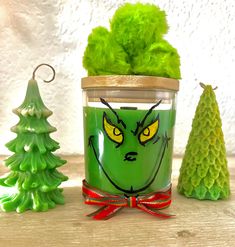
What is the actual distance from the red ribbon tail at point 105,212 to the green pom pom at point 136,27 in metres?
0.26

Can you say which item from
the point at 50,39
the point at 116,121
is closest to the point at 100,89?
the point at 116,121

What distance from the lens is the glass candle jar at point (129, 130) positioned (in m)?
0.49

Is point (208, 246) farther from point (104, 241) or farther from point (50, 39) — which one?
point (50, 39)

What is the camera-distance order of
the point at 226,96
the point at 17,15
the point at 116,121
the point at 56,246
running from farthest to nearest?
the point at 226,96, the point at 17,15, the point at 116,121, the point at 56,246

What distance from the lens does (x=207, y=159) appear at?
561mm

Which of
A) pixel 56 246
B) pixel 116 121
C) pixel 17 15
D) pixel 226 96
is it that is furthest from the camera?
pixel 226 96

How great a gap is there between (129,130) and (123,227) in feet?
0.49

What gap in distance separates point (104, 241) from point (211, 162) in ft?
0.85

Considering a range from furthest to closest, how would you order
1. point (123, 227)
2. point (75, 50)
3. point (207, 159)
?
point (75, 50)
point (207, 159)
point (123, 227)

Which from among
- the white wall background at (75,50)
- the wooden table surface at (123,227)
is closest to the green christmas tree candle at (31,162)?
the wooden table surface at (123,227)

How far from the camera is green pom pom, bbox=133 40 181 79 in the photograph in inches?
19.4

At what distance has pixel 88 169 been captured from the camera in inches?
21.8

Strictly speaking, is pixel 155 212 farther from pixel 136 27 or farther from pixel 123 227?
pixel 136 27

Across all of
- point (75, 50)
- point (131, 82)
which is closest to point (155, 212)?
point (131, 82)
